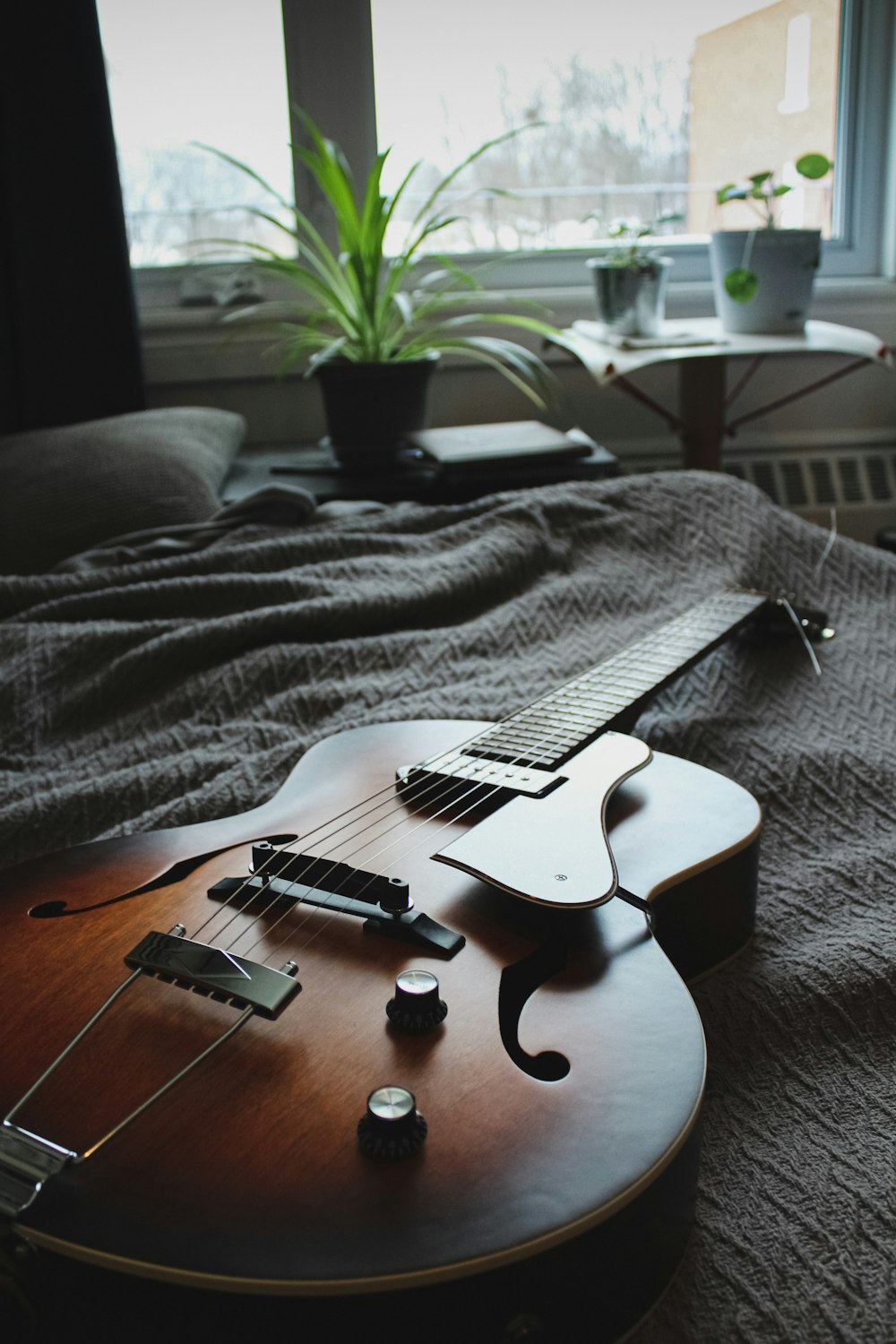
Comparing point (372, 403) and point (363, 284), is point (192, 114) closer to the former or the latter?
point (363, 284)

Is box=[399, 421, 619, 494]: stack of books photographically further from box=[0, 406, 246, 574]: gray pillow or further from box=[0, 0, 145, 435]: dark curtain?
box=[0, 0, 145, 435]: dark curtain

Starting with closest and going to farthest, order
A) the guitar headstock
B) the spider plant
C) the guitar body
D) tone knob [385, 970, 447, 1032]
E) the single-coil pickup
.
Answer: the guitar body < tone knob [385, 970, 447, 1032] < the single-coil pickup < the guitar headstock < the spider plant

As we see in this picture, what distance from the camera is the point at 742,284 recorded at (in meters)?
1.87

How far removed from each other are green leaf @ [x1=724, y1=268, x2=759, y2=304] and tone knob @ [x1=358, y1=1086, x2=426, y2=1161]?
1744 mm

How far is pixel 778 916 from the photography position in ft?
2.23

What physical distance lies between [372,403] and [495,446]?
268mm

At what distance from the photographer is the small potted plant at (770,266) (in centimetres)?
187

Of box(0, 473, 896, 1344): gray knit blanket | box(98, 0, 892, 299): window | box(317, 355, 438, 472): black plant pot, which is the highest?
box(98, 0, 892, 299): window

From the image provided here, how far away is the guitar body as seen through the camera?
36cm

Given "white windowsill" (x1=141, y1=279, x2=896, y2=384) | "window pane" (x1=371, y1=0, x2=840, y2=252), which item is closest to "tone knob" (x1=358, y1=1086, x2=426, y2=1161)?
"white windowsill" (x1=141, y1=279, x2=896, y2=384)

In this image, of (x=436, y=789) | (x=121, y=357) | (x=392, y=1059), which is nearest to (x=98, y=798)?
→ (x=436, y=789)

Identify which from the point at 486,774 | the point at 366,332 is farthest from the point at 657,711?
the point at 366,332

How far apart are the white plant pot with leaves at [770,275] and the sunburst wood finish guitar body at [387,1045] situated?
4.64 feet

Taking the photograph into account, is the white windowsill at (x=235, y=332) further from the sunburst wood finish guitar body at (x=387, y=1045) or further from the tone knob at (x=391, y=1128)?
the tone knob at (x=391, y=1128)
